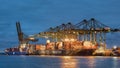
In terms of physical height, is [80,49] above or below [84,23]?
below

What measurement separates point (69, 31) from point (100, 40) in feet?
56.0

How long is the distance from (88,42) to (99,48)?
6.39 metres

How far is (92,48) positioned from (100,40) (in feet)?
24.2

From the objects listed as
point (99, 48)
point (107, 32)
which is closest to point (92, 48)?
point (99, 48)

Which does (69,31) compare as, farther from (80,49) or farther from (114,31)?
(114,31)

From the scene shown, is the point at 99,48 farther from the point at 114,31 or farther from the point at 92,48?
the point at 114,31

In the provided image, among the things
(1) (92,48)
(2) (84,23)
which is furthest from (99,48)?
(2) (84,23)

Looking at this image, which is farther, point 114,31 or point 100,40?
point 100,40

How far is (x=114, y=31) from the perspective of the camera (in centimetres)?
18062

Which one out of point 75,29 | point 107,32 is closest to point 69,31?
point 75,29

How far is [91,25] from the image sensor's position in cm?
19000

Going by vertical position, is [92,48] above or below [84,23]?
below

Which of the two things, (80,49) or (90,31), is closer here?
(90,31)

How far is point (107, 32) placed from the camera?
18450 centimetres
